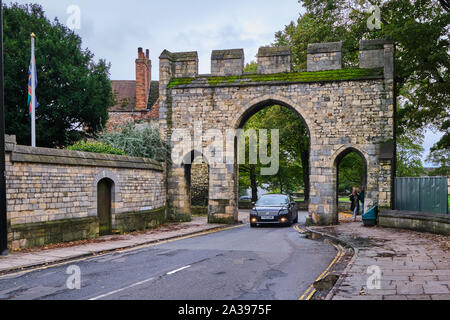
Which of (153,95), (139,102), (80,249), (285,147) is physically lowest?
(80,249)

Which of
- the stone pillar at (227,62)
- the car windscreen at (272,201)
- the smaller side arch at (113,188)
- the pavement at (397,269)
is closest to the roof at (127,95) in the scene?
the stone pillar at (227,62)

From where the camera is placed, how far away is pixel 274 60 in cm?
1922

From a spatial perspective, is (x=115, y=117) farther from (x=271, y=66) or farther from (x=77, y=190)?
(x=77, y=190)

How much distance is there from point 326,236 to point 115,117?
991 inches

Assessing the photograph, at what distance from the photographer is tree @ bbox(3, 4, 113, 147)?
74.6 feet

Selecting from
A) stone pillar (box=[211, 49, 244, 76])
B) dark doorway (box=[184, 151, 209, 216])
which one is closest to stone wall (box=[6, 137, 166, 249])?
stone pillar (box=[211, 49, 244, 76])

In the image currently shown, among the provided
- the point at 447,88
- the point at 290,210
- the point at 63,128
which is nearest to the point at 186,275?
the point at 290,210

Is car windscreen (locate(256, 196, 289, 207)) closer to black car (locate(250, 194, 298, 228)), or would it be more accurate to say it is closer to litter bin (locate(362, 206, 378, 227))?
black car (locate(250, 194, 298, 228))

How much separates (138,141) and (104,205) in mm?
5572

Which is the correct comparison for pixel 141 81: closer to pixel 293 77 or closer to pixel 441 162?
pixel 293 77

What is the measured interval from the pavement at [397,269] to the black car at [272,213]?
529cm

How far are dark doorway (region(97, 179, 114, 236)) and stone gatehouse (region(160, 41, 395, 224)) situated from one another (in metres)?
5.22

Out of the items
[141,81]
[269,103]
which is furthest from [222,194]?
[141,81]

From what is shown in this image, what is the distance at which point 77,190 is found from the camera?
1340 centimetres
